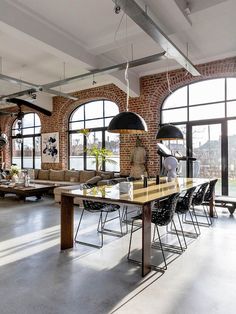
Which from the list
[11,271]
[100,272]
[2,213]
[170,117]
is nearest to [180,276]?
[100,272]

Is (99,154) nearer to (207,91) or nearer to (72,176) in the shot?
(72,176)

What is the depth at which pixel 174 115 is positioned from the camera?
23.5ft

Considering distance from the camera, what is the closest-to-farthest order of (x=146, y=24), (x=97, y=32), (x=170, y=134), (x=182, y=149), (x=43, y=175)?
(x=146, y=24), (x=97, y=32), (x=170, y=134), (x=182, y=149), (x=43, y=175)

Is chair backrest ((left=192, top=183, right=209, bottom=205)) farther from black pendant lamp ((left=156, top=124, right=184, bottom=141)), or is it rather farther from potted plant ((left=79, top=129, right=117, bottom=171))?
potted plant ((left=79, top=129, right=117, bottom=171))

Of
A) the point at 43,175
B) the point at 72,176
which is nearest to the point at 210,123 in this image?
the point at 72,176

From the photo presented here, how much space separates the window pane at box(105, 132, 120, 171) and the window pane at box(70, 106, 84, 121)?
1389mm

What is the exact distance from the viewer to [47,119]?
1005cm

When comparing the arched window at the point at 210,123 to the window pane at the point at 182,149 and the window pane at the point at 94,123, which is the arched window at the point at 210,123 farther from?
the window pane at the point at 94,123

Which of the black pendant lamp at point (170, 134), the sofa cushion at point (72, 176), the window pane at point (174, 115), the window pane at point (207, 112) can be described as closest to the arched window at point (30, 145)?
the sofa cushion at point (72, 176)

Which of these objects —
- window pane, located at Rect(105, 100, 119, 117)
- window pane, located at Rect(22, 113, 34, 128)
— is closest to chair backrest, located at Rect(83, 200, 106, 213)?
window pane, located at Rect(105, 100, 119, 117)

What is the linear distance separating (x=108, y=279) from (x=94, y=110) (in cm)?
691

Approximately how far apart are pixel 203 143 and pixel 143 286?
15.9 ft

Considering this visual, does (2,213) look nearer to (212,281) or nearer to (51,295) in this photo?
(51,295)

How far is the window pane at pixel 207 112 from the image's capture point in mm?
6430
